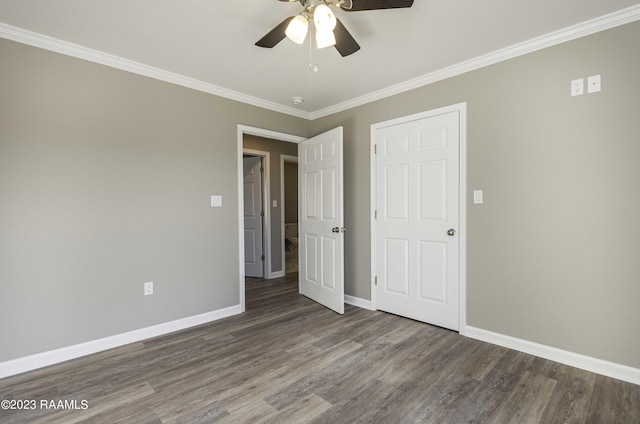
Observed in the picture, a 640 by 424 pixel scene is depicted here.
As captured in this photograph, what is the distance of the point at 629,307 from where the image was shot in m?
2.04

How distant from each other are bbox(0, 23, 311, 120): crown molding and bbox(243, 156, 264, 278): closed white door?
1.61m

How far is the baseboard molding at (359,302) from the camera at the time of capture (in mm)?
3516

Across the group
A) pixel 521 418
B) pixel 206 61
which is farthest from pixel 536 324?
pixel 206 61

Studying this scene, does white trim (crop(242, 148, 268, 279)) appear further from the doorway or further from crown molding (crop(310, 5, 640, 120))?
crown molding (crop(310, 5, 640, 120))

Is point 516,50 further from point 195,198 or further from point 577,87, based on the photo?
point 195,198

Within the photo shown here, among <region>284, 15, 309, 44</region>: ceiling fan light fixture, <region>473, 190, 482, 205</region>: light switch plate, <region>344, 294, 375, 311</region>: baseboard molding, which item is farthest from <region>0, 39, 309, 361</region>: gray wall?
<region>473, 190, 482, 205</region>: light switch plate

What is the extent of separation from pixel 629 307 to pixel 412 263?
5.14 feet

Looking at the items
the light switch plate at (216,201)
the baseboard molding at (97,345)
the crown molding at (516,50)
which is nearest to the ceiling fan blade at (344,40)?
the crown molding at (516,50)

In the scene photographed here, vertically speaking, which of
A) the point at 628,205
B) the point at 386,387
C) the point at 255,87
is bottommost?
the point at 386,387

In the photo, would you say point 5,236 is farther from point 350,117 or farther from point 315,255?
point 350,117

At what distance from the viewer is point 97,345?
251 cm

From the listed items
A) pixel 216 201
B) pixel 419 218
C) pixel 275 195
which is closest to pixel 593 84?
pixel 419 218

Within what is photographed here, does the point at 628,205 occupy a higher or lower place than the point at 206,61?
lower

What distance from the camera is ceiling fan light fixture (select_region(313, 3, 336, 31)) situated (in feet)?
5.19
